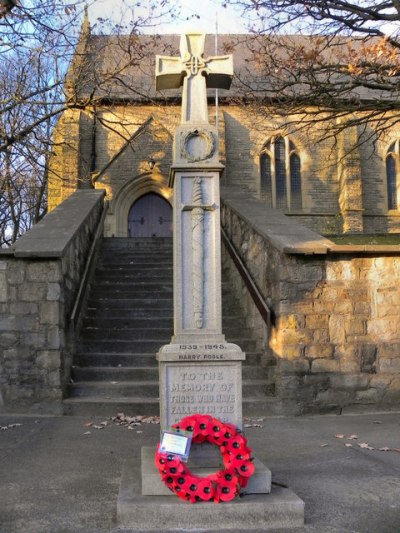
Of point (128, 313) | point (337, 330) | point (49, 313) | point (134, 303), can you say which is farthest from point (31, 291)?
point (337, 330)

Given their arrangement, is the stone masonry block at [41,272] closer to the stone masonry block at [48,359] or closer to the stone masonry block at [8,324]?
the stone masonry block at [8,324]

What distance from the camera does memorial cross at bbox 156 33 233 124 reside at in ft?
15.0

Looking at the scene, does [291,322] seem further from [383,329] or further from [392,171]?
[392,171]

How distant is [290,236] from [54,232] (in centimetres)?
339

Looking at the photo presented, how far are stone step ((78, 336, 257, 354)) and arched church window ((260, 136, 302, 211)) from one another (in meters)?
14.0

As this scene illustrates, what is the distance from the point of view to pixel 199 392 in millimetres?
4168

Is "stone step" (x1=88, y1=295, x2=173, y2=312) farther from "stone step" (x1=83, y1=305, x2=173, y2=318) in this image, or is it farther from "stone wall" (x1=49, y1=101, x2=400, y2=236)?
"stone wall" (x1=49, y1=101, x2=400, y2=236)

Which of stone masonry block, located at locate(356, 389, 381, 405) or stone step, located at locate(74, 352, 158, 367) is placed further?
stone step, located at locate(74, 352, 158, 367)

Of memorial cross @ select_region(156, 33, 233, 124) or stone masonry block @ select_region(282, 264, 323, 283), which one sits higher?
memorial cross @ select_region(156, 33, 233, 124)

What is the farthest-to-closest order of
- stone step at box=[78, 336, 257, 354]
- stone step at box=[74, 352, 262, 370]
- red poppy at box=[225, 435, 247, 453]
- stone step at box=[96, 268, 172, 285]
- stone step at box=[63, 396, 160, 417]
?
1. stone step at box=[96, 268, 172, 285]
2. stone step at box=[78, 336, 257, 354]
3. stone step at box=[74, 352, 262, 370]
4. stone step at box=[63, 396, 160, 417]
5. red poppy at box=[225, 435, 247, 453]

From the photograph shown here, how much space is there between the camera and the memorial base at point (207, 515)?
3404mm

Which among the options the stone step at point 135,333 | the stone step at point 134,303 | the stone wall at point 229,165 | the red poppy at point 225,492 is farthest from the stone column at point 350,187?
the red poppy at point 225,492

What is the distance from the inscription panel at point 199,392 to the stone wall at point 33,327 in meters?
3.20

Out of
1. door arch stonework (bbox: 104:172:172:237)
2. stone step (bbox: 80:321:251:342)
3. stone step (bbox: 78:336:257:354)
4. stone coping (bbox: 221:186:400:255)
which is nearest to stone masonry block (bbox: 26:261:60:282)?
stone step (bbox: 78:336:257:354)
